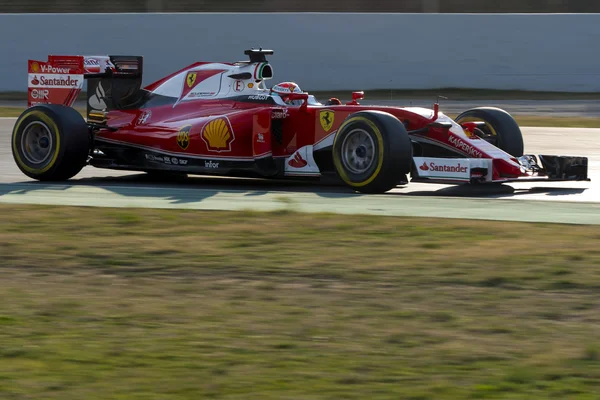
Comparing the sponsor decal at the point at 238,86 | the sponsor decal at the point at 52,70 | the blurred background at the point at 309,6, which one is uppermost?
the blurred background at the point at 309,6

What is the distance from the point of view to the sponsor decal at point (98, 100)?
1280 centimetres

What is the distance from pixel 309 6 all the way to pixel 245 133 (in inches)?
934

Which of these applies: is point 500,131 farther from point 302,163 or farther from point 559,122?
point 559,122

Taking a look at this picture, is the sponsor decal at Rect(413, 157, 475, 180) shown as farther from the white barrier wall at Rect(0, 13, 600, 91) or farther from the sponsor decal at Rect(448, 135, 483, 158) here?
the white barrier wall at Rect(0, 13, 600, 91)

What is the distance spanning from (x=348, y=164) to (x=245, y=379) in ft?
20.2

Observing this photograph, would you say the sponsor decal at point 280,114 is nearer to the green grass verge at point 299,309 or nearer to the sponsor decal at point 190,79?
the sponsor decal at point 190,79

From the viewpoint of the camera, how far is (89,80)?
12.9 metres

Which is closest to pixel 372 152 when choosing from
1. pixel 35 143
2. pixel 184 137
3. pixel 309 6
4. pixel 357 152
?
pixel 357 152

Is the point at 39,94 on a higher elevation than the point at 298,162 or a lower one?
higher

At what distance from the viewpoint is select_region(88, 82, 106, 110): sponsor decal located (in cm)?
1280

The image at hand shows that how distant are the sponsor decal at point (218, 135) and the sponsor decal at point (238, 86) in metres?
0.58

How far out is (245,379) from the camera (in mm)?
4270

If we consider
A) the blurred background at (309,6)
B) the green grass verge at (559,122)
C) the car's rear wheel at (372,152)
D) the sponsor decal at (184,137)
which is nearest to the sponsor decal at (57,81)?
the sponsor decal at (184,137)

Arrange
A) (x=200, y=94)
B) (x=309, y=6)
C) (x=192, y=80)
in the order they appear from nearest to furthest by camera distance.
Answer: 1. (x=200, y=94)
2. (x=192, y=80)
3. (x=309, y=6)
